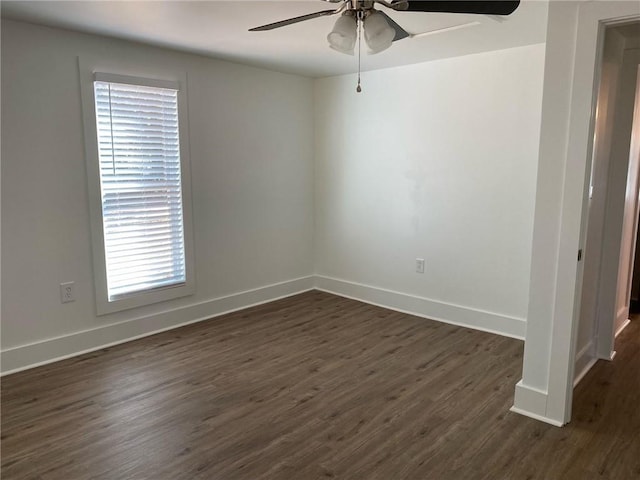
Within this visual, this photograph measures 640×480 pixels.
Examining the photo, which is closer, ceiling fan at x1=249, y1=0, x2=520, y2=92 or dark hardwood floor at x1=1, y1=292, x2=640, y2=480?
ceiling fan at x1=249, y1=0, x2=520, y2=92

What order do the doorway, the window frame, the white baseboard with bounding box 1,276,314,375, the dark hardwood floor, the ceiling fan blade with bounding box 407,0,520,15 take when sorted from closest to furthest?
the ceiling fan blade with bounding box 407,0,520,15 < the dark hardwood floor < the doorway < the white baseboard with bounding box 1,276,314,375 < the window frame

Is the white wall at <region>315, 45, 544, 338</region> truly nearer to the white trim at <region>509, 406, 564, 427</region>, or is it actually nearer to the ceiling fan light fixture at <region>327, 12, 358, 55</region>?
the white trim at <region>509, 406, 564, 427</region>

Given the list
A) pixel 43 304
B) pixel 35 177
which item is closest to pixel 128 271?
pixel 43 304

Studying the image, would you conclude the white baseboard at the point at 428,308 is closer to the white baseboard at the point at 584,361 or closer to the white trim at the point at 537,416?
the white baseboard at the point at 584,361

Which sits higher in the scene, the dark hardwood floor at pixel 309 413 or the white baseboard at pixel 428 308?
the white baseboard at pixel 428 308

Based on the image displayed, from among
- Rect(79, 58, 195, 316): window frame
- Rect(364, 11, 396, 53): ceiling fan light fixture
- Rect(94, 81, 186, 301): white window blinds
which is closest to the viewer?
Rect(364, 11, 396, 53): ceiling fan light fixture

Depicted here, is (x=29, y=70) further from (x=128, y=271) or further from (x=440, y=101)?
(x=440, y=101)

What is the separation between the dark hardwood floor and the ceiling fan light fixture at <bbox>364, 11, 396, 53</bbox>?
1895mm

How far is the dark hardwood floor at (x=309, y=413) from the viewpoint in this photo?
7.06ft

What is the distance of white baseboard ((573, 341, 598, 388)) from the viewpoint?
2.91m

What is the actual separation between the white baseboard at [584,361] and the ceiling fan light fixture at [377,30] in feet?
7.36

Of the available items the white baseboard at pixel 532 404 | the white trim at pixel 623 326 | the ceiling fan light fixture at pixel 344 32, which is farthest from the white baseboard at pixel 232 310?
the ceiling fan light fixture at pixel 344 32

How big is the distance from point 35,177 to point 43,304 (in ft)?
2.84

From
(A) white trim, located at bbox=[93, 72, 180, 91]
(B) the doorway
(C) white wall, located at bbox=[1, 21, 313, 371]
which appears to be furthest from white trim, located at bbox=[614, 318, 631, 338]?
(A) white trim, located at bbox=[93, 72, 180, 91]
